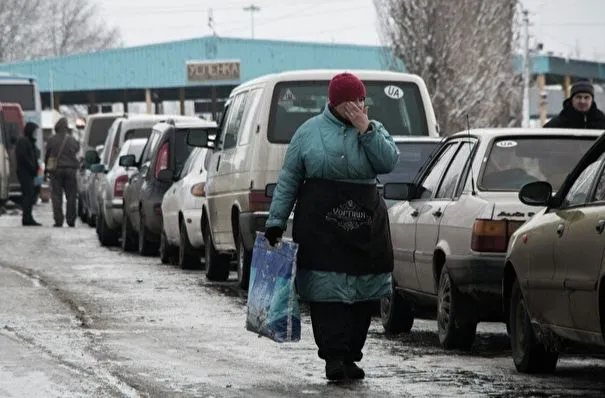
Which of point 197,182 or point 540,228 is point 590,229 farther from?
point 197,182

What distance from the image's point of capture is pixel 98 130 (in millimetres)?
43938

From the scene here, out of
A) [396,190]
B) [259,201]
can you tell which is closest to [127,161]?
[259,201]

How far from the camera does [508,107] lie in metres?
Result: 59.7

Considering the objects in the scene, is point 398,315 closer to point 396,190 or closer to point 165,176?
point 396,190

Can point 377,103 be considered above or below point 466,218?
above

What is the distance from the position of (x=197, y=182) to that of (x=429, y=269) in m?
8.36

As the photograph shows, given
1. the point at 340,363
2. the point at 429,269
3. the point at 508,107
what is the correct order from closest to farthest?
the point at 340,363
the point at 429,269
the point at 508,107

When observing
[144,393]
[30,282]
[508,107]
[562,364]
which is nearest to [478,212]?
[562,364]

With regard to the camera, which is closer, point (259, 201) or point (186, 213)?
point (259, 201)

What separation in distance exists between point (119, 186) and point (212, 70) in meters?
49.4

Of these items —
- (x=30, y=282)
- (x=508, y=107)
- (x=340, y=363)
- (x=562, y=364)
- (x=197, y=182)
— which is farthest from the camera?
(x=508, y=107)

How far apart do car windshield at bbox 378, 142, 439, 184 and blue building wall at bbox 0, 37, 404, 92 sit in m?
60.4

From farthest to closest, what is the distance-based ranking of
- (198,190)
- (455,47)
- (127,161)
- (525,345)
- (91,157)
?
1. (455,47)
2. (91,157)
3. (127,161)
4. (198,190)
5. (525,345)

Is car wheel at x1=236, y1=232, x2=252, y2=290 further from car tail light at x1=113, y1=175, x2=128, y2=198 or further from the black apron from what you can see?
car tail light at x1=113, y1=175, x2=128, y2=198
